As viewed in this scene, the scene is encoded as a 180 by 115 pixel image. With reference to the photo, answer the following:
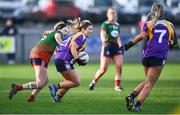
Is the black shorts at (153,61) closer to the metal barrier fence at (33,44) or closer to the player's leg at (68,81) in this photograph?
the player's leg at (68,81)

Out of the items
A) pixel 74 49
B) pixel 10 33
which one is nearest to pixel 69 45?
pixel 74 49

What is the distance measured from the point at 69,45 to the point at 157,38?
7.94ft

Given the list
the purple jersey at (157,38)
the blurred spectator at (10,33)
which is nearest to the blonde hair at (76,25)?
the purple jersey at (157,38)

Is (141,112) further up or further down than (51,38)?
further down

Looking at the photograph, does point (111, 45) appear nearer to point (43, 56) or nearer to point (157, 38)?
point (43, 56)

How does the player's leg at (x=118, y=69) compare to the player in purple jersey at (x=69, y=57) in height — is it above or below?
below

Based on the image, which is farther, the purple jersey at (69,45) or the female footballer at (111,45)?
the female footballer at (111,45)

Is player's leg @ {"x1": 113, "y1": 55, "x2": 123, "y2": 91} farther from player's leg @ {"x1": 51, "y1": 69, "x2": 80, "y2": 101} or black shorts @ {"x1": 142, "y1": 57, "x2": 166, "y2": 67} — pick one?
black shorts @ {"x1": 142, "y1": 57, "x2": 166, "y2": 67}

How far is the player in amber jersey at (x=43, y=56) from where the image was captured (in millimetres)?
18359

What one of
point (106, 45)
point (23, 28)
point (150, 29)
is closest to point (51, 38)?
point (150, 29)

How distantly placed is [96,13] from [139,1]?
2.55m

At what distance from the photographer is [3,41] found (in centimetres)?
3788

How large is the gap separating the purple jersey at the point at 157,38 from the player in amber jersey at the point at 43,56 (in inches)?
91.7

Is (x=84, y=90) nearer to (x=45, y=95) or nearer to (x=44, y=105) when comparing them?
(x=45, y=95)
